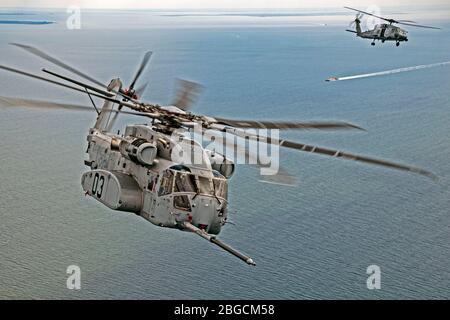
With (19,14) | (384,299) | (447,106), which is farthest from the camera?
(447,106)

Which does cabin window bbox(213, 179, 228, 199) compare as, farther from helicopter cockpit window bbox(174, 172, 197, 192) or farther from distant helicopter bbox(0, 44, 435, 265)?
helicopter cockpit window bbox(174, 172, 197, 192)

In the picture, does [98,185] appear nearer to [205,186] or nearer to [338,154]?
[205,186]

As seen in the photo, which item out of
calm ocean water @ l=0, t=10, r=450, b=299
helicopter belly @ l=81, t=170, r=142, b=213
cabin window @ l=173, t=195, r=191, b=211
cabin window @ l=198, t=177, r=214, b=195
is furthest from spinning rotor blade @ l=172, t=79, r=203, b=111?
calm ocean water @ l=0, t=10, r=450, b=299

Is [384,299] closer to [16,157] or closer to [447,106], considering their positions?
[16,157]

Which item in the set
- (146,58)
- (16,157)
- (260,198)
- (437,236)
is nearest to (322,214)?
(260,198)

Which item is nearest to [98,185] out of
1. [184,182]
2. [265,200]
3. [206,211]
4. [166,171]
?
[166,171]
